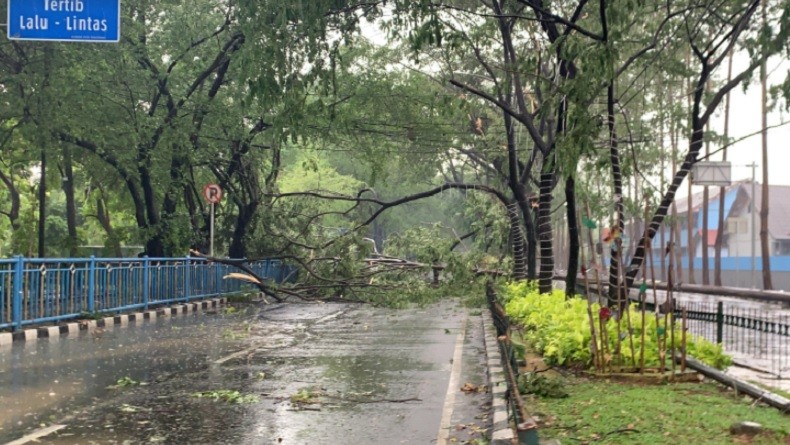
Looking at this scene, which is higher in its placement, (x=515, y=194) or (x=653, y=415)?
(x=515, y=194)

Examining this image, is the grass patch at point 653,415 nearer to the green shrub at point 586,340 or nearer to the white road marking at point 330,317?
the green shrub at point 586,340

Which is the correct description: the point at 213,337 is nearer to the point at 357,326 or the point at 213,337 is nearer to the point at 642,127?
the point at 357,326

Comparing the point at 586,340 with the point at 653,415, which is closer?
the point at 653,415

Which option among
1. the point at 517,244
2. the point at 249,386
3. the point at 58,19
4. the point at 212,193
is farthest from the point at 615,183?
the point at 212,193

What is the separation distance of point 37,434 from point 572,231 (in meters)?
9.15

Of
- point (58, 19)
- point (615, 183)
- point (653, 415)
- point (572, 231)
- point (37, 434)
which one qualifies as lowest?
point (37, 434)

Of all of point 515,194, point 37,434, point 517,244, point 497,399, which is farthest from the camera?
point 517,244

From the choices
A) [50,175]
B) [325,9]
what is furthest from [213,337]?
[50,175]

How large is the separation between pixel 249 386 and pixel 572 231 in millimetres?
6432

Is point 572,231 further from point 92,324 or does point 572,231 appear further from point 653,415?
point 92,324

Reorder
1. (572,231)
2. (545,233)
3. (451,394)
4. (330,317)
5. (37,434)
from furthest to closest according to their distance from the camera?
(330,317), (545,233), (572,231), (451,394), (37,434)

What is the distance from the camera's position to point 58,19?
13297mm

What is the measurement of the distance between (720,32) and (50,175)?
29141 millimetres

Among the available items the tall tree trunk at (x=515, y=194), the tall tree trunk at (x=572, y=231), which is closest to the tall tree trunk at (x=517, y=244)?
the tall tree trunk at (x=515, y=194)
